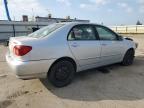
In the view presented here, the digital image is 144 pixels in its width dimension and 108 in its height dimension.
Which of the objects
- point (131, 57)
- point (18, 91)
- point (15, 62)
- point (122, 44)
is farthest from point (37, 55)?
point (131, 57)

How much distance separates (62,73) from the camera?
4.50 metres

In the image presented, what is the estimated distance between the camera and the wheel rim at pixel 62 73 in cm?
443

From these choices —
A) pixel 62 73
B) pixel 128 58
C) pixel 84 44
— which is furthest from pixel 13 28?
pixel 62 73

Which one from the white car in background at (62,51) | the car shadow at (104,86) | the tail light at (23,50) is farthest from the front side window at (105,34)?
the tail light at (23,50)

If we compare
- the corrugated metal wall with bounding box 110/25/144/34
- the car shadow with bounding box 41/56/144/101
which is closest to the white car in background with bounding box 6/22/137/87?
the car shadow with bounding box 41/56/144/101

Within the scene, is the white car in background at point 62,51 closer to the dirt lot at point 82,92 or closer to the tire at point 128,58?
the dirt lot at point 82,92

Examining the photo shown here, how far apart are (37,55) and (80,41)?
51.3 inches

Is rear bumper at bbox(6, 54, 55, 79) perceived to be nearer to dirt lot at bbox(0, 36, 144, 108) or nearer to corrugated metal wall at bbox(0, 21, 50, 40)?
dirt lot at bbox(0, 36, 144, 108)

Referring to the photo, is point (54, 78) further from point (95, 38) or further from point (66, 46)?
point (95, 38)

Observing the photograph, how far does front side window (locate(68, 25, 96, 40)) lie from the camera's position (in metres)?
4.68

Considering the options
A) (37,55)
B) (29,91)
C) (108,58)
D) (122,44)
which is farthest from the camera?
(122,44)

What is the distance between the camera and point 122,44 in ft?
20.0

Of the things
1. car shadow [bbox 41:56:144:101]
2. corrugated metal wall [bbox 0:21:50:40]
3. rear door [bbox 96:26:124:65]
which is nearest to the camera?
car shadow [bbox 41:56:144:101]

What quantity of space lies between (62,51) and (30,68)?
2.86ft
